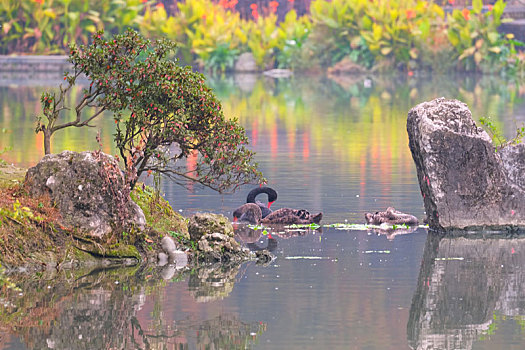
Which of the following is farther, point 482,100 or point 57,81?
point 57,81

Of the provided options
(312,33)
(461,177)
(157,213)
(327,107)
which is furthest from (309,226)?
(312,33)

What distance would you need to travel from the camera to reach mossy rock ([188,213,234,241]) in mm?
13891

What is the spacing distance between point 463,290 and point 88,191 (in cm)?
398

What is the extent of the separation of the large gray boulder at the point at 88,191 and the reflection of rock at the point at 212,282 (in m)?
1.11

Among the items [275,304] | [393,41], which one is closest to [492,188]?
[275,304]

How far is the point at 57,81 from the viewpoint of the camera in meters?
50.4

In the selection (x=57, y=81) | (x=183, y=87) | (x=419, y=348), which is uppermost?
(x=183, y=87)

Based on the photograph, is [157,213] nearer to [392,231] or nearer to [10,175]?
[10,175]

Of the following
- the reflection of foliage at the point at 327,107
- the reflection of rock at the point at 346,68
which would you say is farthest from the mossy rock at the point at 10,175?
the reflection of rock at the point at 346,68

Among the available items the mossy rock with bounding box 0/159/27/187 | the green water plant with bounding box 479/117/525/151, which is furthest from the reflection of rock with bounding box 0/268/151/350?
the green water plant with bounding box 479/117/525/151

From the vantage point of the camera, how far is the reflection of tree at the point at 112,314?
9.98 meters

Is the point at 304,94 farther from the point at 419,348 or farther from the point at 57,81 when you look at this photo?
the point at 419,348

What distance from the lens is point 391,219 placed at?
1614 centimetres

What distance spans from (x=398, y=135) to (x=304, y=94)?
52.5 ft
